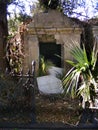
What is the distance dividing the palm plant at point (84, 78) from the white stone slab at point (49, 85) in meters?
0.39

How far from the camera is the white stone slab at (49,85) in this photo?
9.20 metres

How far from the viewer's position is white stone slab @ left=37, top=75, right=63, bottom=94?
920cm

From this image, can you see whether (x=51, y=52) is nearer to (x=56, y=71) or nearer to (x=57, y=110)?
(x=56, y=71)

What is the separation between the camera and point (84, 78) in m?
8.14

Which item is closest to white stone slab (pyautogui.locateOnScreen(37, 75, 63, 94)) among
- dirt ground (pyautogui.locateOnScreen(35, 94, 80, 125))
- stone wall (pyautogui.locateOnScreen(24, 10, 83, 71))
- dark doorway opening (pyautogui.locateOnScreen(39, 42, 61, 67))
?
dirt ground (pyautogui.locateOnScreen(35, 94, 80, 125))

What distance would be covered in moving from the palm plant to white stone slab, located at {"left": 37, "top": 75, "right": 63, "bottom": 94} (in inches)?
15.5

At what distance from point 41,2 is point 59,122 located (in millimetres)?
4846

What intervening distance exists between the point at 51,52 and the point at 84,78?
236cm

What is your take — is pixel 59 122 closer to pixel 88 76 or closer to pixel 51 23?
pixel 88 76

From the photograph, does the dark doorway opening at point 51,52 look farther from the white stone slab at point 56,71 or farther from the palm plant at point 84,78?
the palm plant at point 84,78

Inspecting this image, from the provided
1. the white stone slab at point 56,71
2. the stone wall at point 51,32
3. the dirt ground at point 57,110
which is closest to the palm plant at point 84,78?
the dirt ground at point 57,110

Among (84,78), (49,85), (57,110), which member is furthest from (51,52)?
(57,110)

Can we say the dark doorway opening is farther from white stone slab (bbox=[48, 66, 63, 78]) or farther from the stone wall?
white stone slab (bbox=[48, 66, 63, 78])

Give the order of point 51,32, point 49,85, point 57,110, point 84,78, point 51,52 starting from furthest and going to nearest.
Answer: point 51,52 → point 51,32 → point 49,85 → point 84,78 → point 57,110
